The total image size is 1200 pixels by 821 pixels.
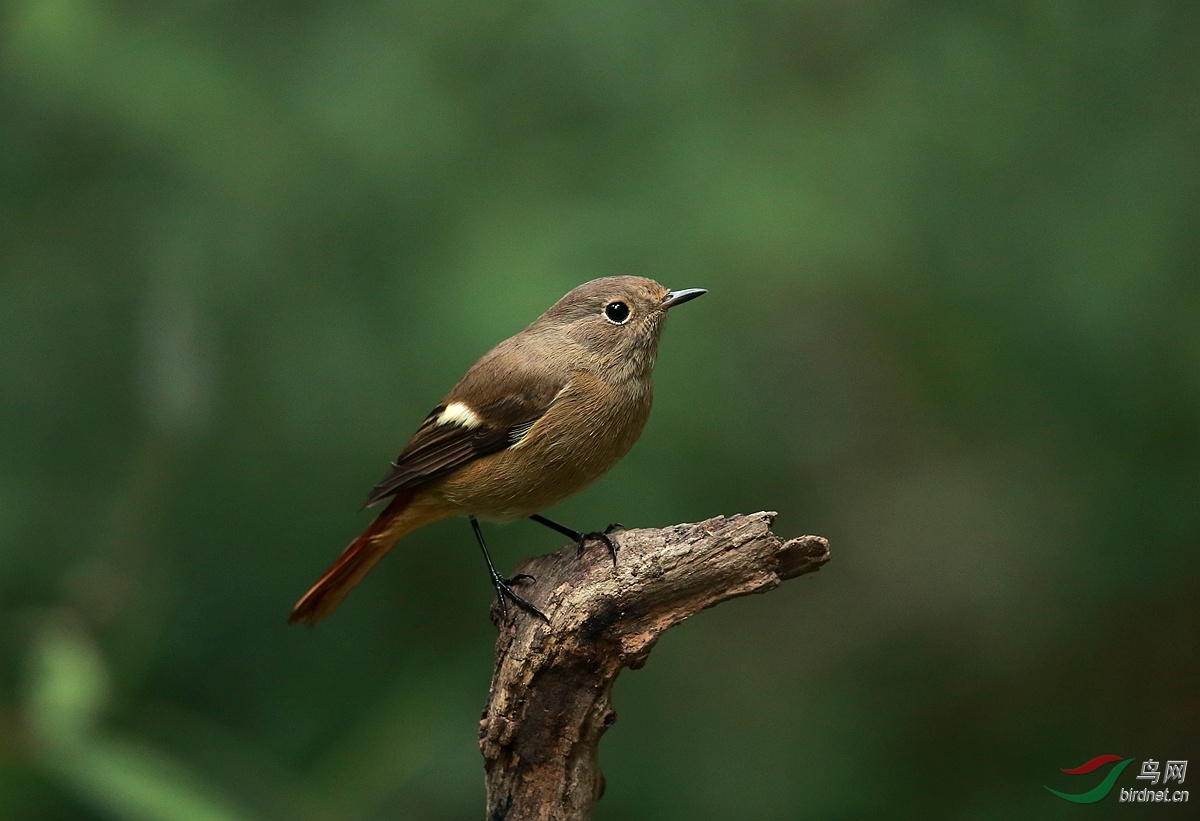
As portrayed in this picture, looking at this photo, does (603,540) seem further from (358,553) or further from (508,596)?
(358,553)

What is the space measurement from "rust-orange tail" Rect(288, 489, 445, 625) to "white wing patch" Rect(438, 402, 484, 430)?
275 mm

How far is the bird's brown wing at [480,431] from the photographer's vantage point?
3701 mm

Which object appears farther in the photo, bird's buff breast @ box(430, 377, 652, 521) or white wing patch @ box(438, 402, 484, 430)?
white wing patch @ box(438, 402, 484, 430)

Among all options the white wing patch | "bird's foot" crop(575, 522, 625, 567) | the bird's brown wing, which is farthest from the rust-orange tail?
"bird's foot" crop(575, 522, 625, 567)

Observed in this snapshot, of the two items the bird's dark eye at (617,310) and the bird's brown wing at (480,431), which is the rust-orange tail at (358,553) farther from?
the bird's dark eye at (617,310)

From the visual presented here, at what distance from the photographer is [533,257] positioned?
14.4 ft

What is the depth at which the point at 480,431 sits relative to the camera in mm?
3721

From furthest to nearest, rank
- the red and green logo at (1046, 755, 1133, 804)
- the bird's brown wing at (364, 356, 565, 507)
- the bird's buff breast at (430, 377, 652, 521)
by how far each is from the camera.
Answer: the red and green logo at (1046, 755, 1133, 804) → the bird's brown wing at (364, 356, 565, 507) → the bird's buff breast at (430, 377, 652, 521)

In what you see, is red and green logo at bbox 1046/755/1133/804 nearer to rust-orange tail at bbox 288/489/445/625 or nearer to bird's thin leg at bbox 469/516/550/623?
bird's thin leg at bbox 469/516/550/623

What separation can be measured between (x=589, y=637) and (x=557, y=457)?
0.77 metres

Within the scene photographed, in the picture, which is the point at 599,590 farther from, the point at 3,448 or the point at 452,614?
the point at 3,448

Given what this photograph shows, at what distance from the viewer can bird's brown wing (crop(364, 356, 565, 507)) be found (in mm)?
3701

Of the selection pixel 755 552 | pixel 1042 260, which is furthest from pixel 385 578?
pixel 1042 260

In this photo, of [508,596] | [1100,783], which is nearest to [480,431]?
[508,596]
